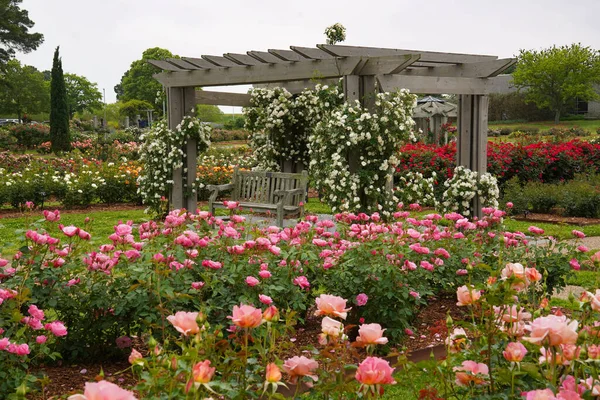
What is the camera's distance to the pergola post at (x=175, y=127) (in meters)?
9.30

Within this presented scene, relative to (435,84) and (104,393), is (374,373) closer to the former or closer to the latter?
(104,393)

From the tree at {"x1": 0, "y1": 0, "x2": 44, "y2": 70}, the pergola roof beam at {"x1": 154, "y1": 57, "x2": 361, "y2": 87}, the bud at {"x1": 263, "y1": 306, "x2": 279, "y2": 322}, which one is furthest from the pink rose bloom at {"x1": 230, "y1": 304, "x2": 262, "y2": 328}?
→ the tree at {"x1": 0, "y1": 0, "x2": 44, "y2": 70}

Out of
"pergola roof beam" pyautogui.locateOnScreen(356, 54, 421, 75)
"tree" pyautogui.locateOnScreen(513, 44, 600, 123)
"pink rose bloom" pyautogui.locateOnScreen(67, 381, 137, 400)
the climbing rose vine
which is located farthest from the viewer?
"tree" pyautogui.locateOnScreen(513, 44, 600, 123)

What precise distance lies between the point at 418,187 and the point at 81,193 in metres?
6.23

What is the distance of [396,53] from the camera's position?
26.3 ft

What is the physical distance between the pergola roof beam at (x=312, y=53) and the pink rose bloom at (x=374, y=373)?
20.6 feet

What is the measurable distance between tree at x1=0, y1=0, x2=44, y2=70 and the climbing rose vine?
30.5m

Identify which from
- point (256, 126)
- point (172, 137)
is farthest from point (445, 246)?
point (256, 126)

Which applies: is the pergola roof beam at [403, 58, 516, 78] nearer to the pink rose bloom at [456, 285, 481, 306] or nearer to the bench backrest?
the bench backrest

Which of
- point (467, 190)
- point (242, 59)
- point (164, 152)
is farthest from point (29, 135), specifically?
point (467, 190)

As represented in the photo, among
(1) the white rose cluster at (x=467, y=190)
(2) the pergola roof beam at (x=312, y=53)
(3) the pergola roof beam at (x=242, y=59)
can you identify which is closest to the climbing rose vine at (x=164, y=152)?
(3) the pergola roof beam at (x=242, y=59)

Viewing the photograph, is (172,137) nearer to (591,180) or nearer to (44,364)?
(44,364)

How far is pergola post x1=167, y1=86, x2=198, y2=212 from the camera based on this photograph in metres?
9.30

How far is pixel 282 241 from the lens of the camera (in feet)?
13.2
